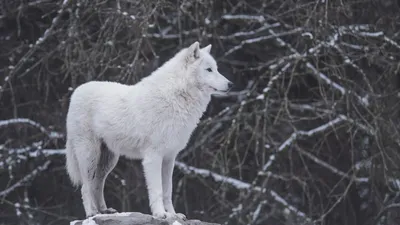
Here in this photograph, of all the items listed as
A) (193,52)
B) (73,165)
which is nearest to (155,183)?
(73,165)

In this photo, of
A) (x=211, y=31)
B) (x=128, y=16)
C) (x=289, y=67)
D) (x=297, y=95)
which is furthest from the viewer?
(x=297, y=95)

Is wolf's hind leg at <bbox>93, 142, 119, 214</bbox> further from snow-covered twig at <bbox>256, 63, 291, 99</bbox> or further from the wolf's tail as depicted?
snow-covered twig at <bbox>256, 63, 291, 99</bbox>

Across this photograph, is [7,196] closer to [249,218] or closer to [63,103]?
[63,103]

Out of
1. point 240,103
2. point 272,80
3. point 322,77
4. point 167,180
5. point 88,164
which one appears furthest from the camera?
point 240,103

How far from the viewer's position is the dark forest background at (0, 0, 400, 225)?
30.6 ft

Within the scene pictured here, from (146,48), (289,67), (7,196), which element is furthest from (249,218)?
(7,196)

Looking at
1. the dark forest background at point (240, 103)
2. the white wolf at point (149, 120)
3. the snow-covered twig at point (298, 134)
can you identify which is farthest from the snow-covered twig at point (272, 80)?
the white wolf at point (149, 120)

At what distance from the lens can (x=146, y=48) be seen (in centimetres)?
1004

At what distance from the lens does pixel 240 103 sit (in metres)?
10.0

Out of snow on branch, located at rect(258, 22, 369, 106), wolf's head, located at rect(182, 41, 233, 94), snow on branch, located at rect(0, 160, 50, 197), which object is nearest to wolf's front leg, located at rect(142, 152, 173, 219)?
wolf's head, located at rect(182, 41, 233, 94)

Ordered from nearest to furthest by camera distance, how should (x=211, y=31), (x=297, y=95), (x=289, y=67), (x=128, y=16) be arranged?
(x=128, y=16), (x=289, y=67), (x=211, y=31), (x=297, y=95)

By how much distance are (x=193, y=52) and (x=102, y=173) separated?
1.38m

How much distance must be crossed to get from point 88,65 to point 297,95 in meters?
3.73

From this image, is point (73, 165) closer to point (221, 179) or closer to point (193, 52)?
point (193, 52)
